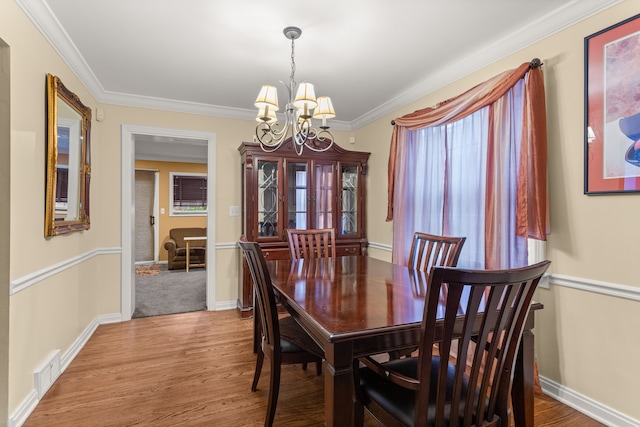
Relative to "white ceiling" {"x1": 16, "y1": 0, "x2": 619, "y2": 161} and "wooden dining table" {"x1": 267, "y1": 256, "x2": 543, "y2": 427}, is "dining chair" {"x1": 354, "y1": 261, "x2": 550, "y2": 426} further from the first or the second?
"white ceiling" {"x1": 16, "y1": 0, "x2": 619, "y2": 161}

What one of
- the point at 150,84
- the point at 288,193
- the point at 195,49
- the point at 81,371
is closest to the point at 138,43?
the point at 195,49

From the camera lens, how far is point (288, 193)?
365 cm

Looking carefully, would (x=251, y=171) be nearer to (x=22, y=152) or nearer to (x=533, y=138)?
(x=22, y=152)

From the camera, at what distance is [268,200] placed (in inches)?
142

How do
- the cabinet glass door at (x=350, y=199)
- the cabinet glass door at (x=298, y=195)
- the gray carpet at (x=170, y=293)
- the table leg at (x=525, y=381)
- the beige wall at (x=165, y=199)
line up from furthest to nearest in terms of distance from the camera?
the beige wall at (x=165, y=199) → the cabinet glass door at (x=350, y=199) → the gray carpet at (x=170, y=293) → the cabinet glass door at (x=298, y=195) → the table leg at (x=525, y=381)

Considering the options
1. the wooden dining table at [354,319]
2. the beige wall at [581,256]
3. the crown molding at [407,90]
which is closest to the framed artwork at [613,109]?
the beige wall at [581,256]

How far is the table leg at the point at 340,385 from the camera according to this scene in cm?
106

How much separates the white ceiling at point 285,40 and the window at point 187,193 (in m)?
3.87

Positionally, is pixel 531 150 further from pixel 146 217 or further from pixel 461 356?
pixel 146 217

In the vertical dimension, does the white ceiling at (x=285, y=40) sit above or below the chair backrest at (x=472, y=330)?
above

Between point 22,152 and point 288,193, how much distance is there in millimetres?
2276

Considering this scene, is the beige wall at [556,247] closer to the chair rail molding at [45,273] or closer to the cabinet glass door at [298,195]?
the chair rail molding at [45,273]

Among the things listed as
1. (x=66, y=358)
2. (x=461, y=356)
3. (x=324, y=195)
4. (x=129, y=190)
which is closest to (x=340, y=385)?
(x=461, y=356)

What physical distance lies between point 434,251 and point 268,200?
6.51 feet
